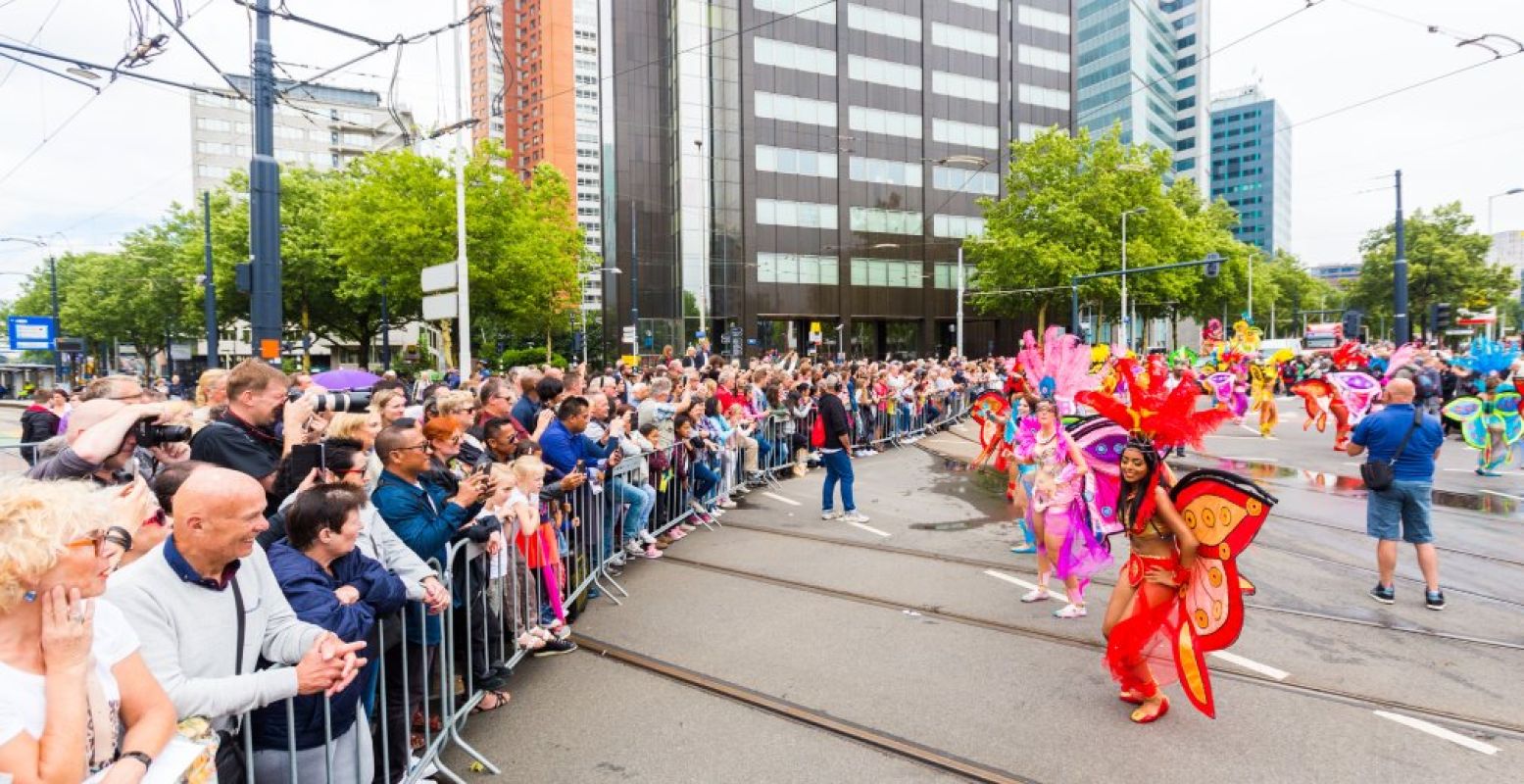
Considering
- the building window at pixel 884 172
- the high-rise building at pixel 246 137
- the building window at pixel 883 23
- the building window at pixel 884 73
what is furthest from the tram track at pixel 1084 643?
the high-rise building at pixel 246 137

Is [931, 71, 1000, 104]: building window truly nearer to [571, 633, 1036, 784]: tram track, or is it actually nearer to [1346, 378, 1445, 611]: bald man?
[1346, 378, 1445, 611]: bald man

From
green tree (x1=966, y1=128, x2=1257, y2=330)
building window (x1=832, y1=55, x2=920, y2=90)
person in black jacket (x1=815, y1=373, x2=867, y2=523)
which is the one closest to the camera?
person in black jacket (x1=815, y1=373, x2=867, y2=523)

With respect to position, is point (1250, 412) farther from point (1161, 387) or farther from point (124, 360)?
point (124, 360)

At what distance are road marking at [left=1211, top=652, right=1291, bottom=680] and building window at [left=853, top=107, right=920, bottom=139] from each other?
154ft

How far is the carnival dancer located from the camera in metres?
4.35

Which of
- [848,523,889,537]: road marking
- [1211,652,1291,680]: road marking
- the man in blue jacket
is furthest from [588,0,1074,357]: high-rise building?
the man in blue jacket

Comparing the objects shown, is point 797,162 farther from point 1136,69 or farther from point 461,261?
point 1136,69

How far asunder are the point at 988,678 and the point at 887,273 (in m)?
46.9

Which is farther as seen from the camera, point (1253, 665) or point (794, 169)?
point (794, 169)

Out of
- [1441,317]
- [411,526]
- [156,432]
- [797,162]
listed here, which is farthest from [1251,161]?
[156,432]

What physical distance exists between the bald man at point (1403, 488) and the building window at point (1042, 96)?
53076 mm

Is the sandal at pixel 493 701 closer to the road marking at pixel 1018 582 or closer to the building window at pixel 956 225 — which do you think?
the road marking at pixel 1018 582

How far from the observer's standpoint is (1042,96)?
55500 millimetres

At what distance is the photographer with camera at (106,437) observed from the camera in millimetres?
3846
